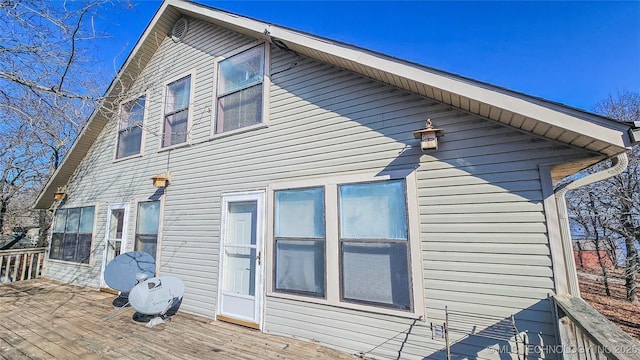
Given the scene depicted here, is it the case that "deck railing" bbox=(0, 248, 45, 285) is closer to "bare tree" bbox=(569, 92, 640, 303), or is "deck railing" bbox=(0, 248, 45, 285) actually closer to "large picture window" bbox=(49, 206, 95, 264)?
"large picture window" bbox=(49, 206, 95, 264)

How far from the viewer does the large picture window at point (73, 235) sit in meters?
7.56

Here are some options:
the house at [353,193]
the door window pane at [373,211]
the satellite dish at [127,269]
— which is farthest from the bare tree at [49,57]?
the door window pane at [373,211]

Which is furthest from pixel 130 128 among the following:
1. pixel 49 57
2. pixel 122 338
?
pixel 122 338

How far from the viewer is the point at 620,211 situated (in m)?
9.17


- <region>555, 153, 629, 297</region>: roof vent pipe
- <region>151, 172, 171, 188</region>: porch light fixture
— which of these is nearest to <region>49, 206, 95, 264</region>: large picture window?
<region>151, 172, 171, 188</region>: porch light fixture

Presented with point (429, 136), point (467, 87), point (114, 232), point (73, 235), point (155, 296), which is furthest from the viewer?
point (73, 235)

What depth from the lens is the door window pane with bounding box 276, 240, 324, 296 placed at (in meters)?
3.86

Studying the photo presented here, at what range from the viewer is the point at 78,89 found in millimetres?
5445

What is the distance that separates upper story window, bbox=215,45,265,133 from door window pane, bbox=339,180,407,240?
2.15 meters

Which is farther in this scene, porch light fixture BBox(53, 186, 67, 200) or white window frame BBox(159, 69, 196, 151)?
porch light fixture BBox(53, 186, 67, 200)

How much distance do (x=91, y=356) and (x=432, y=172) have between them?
451cm

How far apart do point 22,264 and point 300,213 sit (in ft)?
32.1

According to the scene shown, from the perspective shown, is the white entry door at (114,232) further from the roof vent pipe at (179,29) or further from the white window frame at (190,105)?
the roof vent pipe at (179,29)

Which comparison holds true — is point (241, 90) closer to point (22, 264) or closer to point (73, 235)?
point (73, 235)
